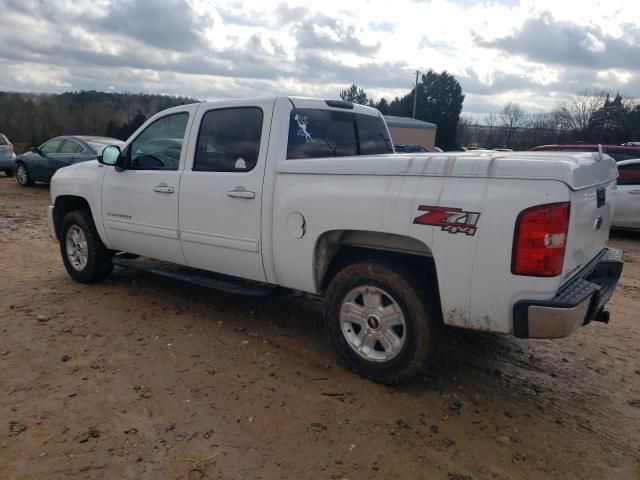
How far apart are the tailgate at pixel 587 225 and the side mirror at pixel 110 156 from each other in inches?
167

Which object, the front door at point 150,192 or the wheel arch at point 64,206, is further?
the wheel arch at point 64,206

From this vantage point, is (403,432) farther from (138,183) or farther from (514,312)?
(138,183)

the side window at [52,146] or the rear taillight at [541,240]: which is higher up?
the side window at [52,146]

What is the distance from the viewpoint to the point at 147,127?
539 centimetres

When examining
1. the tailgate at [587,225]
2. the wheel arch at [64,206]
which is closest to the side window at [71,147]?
the wheel arch at [64,206]

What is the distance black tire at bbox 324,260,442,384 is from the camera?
353 centimetres

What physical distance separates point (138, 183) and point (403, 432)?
3.48 meters

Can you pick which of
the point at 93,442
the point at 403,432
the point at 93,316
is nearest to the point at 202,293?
the point at 93,316

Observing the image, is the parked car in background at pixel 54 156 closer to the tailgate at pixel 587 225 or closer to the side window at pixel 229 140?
the side window at pixel 229 140

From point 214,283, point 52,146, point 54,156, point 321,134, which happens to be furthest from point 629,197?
point 52,146

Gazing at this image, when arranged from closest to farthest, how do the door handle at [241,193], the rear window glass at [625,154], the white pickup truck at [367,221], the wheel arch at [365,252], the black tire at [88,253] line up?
the white pickup truck at [367,221], the wheel arch at [365,252], the door handle at [241,193], the black tire at [88,253], the rear window glass at [625,154]

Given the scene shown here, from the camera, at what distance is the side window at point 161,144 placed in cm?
505

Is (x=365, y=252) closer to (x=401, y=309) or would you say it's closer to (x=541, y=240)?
(x=401, y=309)

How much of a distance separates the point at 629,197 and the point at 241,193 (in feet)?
28.4
